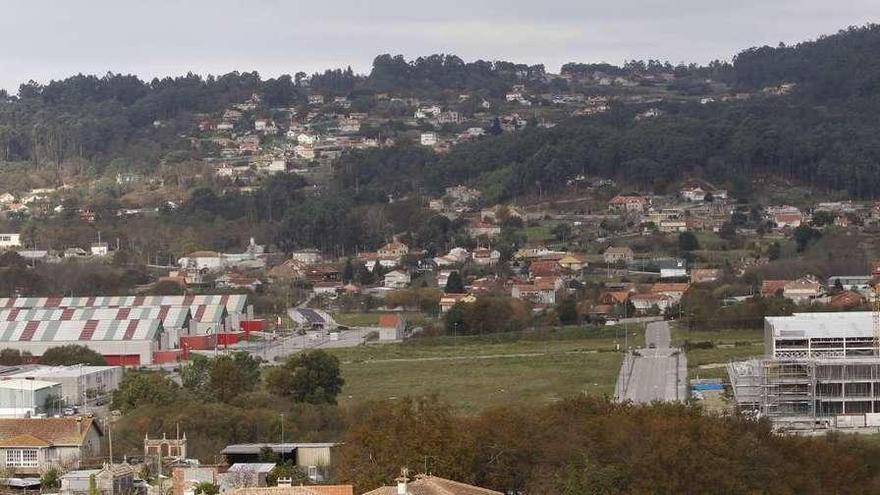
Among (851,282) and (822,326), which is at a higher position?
(822,326)

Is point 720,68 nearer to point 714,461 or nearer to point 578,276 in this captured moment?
point 578,276

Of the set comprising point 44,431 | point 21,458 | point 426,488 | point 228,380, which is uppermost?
point 426,488

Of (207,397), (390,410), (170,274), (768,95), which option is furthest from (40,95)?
(390,410)

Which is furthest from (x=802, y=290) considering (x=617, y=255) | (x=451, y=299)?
(x=617, y=255)

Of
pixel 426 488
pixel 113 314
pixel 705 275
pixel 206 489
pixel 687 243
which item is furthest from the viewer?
pixel 687 243

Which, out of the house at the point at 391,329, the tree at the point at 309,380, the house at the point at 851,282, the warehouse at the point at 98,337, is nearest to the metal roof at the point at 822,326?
the tree at the point at 309,380

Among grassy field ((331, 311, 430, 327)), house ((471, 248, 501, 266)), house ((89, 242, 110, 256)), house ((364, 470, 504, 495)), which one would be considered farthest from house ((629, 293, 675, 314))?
house ((364, 470, 504, 495))

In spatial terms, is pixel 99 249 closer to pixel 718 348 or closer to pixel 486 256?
pixel 486 256

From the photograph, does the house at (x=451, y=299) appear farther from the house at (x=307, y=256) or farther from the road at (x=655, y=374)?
the house at (x=307, y=256)
